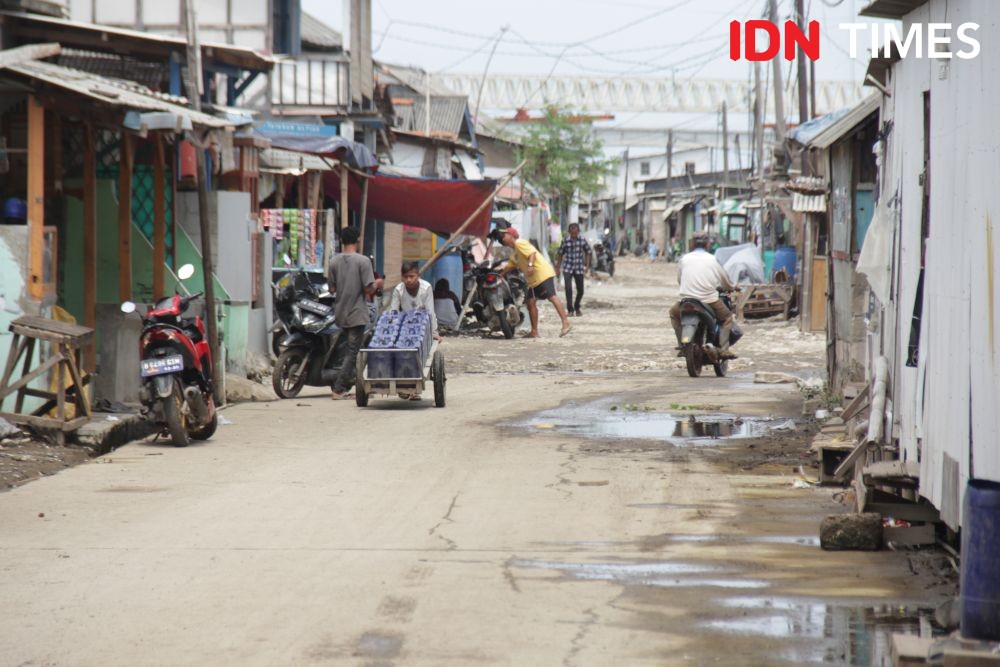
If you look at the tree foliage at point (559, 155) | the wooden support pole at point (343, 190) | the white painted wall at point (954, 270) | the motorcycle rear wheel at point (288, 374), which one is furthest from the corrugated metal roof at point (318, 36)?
the tree foliage at point (559, 155)

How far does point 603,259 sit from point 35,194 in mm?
41399

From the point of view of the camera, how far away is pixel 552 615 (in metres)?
5.63

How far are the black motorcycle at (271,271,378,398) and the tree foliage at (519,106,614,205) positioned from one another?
42350mm

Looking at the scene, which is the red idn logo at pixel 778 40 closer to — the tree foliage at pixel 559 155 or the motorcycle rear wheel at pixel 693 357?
the motorcycle rear wheel at pixel 693 357

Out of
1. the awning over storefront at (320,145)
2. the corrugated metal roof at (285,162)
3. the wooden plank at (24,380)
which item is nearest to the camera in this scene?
the wooden plank at (24,380)

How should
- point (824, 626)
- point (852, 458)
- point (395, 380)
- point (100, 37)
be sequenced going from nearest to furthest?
point (824, 626), point (852, 458), point (395, 380), point (100, 37)

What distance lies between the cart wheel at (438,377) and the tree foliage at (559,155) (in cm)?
4326

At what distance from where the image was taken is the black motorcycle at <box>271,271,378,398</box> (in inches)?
563

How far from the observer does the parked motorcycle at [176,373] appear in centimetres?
1055

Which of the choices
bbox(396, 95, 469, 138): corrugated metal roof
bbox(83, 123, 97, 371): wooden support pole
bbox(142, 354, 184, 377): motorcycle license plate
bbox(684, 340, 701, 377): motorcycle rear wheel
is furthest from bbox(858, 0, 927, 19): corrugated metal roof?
bbox(396, 95, 469, 138): corrugated metal roof

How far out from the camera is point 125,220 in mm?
13328

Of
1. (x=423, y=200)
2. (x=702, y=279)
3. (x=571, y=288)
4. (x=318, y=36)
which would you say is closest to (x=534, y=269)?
(x=423, y=200)

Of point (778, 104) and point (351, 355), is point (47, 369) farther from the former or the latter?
point (778, 104)

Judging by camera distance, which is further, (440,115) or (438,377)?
(440,115)
